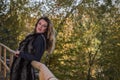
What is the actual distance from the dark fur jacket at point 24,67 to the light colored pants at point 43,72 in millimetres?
108

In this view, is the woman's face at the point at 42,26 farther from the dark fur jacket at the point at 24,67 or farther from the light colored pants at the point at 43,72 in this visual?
the light colored pants at the point at 43,72

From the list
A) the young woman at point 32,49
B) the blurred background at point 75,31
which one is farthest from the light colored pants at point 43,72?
the blurred background at point 75,31

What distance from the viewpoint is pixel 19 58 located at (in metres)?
3.86

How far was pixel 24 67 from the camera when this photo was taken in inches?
153

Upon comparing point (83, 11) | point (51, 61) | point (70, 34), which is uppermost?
point (83, 11)

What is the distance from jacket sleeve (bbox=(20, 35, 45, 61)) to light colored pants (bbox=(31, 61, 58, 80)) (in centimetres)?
7

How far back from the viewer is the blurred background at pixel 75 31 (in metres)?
28.0

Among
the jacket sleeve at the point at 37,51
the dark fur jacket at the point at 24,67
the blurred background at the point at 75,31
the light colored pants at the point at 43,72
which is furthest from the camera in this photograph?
the blurred background at the point at 75,31

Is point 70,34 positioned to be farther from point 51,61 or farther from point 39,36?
point 39,36

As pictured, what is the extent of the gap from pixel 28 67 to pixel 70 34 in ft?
81.2

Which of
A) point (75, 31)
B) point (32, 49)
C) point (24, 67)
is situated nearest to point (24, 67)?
point (24, 67)

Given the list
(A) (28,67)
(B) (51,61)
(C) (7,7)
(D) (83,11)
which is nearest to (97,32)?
(D) (83,11)

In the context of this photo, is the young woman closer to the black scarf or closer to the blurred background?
the black scarf

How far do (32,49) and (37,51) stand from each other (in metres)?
0.09
